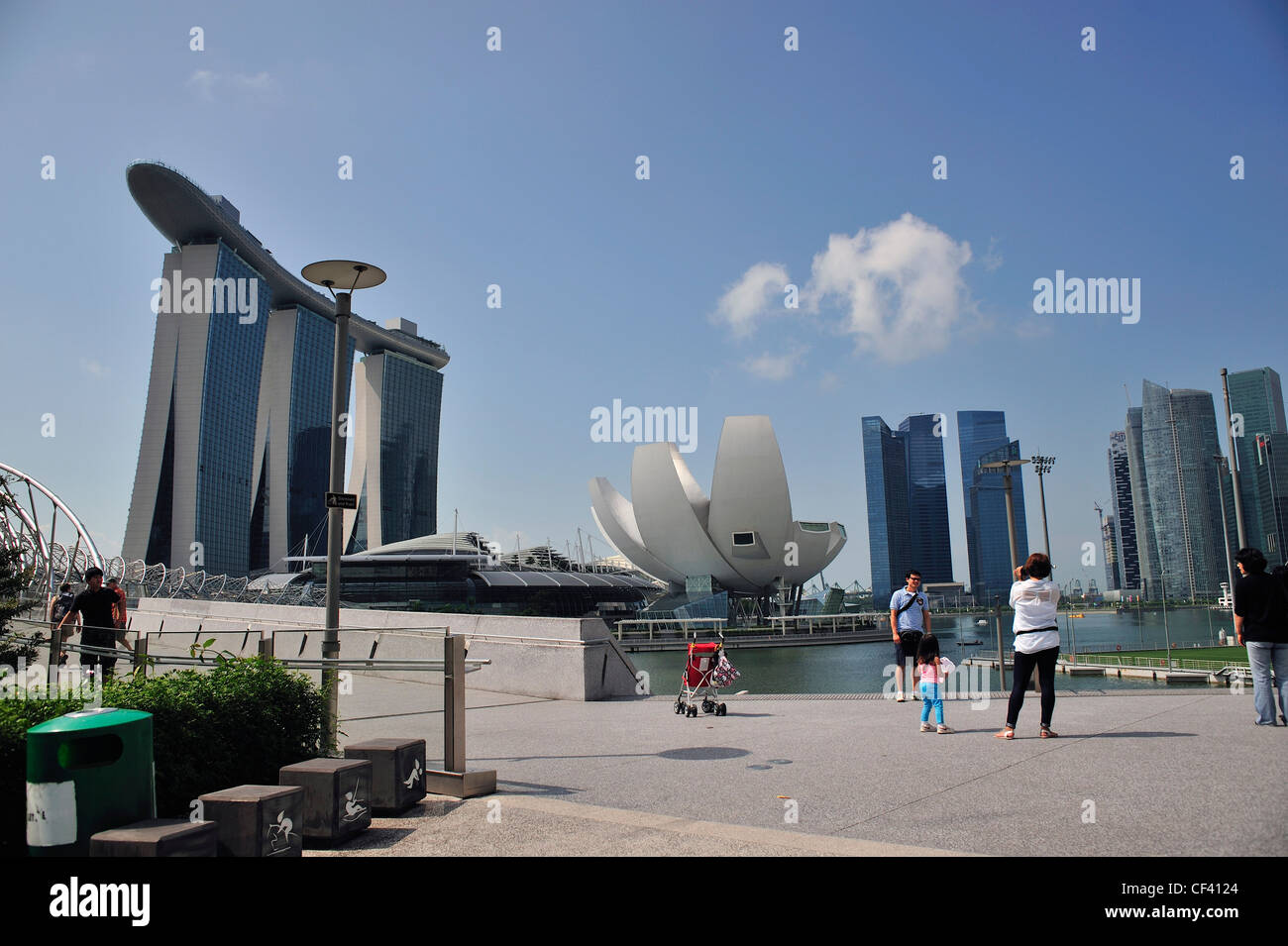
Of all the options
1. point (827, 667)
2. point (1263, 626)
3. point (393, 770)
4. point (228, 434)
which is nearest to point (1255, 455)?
point (827, 667)

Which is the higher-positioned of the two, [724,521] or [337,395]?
[724,521]

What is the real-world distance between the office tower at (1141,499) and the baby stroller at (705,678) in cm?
11547

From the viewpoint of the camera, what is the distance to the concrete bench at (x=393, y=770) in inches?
180

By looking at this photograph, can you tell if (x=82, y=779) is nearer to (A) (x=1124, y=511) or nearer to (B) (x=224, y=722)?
(B) (x=224, y=722)

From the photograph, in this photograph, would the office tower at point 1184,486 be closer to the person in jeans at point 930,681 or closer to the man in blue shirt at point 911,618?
the man in blue shirt at point 911,618

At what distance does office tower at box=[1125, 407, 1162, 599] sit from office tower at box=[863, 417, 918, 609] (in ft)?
183

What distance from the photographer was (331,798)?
4.01 meters

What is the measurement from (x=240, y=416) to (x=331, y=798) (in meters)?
104

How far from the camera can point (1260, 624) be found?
617 centimetres

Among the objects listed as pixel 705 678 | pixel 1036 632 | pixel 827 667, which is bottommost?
pixel 827 667

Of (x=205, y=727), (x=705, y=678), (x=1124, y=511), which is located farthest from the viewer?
(x=1124, y=511)

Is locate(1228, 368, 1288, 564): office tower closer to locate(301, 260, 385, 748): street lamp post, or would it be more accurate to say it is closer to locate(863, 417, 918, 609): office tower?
locate(301, 260, 385, 748): street lamp post
